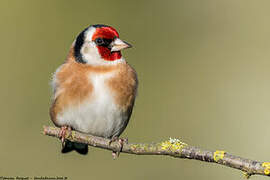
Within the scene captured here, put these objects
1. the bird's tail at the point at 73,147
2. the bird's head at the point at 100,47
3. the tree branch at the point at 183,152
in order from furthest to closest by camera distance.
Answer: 1. the bird's tail at the point at 73,147
2. the bird's head at the point at 100,47
3. the tree branch at the point at 183,152

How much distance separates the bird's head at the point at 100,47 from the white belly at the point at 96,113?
21 centimetres

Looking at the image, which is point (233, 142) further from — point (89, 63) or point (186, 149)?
point (186, 149)

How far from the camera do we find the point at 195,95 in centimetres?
912

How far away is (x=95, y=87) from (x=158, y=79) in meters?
3.68

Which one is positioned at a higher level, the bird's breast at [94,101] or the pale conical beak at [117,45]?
the pale conical beak at [117,45]

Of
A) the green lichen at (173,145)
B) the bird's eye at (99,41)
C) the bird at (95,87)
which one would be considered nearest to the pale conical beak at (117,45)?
the bird at (95,87)

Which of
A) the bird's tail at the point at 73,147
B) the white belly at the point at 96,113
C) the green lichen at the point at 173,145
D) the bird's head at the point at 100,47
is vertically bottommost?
the green lichen at the point at 173,145

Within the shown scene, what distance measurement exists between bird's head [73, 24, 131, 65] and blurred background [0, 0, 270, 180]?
167 centimetres

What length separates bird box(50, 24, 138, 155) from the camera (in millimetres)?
5320

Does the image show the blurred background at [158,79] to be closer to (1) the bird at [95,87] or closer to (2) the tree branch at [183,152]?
(1) the bird at [95,87]

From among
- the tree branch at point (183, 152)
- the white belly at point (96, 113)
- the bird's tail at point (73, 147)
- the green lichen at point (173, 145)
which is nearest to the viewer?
the tree branch at point (183, 152)

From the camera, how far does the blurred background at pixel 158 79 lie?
7.55 m

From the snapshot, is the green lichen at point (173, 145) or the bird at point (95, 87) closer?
the green lichen at point (173, 145)

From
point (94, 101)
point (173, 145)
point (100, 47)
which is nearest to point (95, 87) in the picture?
point (94, 101)
